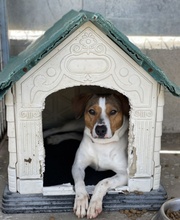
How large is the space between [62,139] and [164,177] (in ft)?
3.84

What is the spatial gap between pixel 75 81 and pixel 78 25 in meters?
0.41

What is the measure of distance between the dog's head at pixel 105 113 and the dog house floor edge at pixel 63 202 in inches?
19.9

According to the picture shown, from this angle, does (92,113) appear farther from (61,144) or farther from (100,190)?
(61,144)

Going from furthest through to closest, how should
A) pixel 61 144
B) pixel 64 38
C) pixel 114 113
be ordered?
pixel 61 144
pixel 114 113
pixel 64 38

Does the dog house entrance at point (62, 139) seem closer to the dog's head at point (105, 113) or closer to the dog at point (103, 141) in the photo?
the dog at point (103, 141)

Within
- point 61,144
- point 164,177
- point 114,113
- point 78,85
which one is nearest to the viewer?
point 78,85

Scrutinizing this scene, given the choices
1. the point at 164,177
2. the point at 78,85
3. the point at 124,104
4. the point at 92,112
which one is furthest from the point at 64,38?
the point at 164,177

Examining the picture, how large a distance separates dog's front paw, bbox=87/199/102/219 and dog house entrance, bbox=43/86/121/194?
395 millimetres

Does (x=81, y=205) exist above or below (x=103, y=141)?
below

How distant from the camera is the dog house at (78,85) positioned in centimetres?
265

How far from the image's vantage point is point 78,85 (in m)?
2.88

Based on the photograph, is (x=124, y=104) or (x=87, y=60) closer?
(x=87, y=60)

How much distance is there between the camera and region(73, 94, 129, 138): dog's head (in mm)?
3039

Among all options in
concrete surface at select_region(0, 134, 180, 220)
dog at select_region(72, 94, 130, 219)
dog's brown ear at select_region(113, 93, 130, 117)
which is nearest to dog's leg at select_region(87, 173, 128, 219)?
dog at select_region(72, 94, 130, 219)
